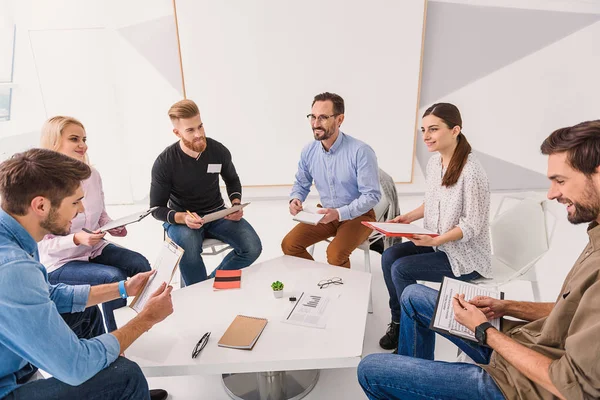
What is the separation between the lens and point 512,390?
51.1 inches

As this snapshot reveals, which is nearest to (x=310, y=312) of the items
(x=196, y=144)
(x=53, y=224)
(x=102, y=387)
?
(x=102, y=387)

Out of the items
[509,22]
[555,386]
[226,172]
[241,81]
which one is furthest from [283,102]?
[555,386]

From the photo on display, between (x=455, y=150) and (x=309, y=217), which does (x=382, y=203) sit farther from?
(x=455, y=150)

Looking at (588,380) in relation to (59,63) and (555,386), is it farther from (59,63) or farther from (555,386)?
(59,63)

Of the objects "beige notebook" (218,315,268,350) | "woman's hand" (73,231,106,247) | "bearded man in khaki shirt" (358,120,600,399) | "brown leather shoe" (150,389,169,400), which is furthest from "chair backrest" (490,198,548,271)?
"woman's hand" (73,231,106,247)

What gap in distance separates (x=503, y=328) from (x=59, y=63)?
17.2 ft

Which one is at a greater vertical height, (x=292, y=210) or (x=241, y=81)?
(x=241, y=81)

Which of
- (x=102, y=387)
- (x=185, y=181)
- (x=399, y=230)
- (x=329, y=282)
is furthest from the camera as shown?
(x=185, y=181)

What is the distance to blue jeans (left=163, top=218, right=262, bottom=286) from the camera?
2641 mm

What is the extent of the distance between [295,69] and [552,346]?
13.0 feet

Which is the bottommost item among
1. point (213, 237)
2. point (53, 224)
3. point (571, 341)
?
point (213, 237)

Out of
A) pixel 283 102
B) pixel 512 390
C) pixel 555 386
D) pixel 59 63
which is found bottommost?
pixel 512 390

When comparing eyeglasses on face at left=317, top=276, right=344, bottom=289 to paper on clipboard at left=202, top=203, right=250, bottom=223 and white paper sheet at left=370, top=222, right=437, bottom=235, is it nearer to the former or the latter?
white paper sheet at left=370, top=222, right=437, bottom=235

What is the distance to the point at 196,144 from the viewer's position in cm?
279
